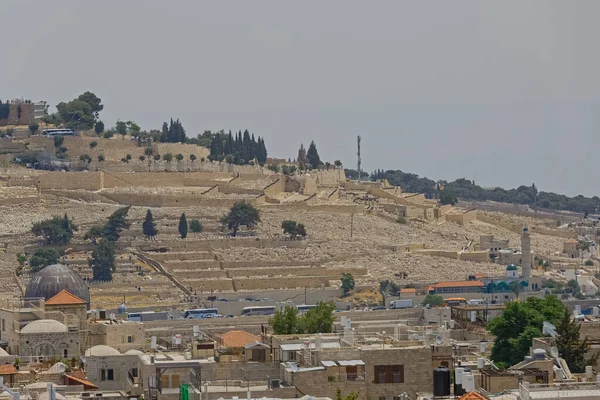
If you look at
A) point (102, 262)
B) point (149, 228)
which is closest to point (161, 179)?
point (149, 228)

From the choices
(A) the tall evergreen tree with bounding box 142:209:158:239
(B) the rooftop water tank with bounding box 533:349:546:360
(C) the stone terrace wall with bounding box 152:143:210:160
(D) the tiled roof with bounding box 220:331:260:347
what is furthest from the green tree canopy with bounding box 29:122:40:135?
(B) the rooftop water tank with bounding box 533:349:546:360

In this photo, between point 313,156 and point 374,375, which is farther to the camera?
point 313,156

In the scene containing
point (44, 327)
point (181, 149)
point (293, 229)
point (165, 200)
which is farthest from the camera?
→ point (181, 149)

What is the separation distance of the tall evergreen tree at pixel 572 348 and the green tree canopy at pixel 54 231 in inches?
2558

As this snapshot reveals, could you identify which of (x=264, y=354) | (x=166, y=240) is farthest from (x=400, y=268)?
(x=264, y=354)

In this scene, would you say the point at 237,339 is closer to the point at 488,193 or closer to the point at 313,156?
the point at 313,156

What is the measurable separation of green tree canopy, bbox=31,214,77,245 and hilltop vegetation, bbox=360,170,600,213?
50724 millimetres

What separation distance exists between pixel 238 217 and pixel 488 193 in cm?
6061

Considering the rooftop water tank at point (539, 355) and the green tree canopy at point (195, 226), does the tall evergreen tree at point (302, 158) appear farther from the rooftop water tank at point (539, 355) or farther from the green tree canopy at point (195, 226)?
the rooftop water tank at point (539, 355)

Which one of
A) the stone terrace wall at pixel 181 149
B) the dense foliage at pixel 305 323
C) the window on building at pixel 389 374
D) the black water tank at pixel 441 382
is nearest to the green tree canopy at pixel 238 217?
the stone terrace wall at pixel 181 149

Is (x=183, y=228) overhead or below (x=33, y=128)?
below

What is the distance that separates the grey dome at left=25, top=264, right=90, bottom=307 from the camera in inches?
→ 2032

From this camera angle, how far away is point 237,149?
4751 inches

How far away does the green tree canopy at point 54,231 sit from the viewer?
322ft
